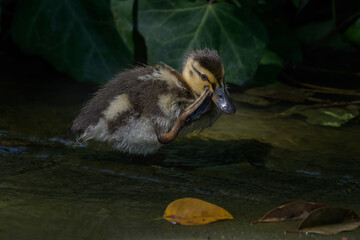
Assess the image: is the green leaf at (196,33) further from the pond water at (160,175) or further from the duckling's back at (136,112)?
the duckling's back at (136,112)

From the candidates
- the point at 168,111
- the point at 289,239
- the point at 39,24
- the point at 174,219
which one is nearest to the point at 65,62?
the point at 39,24

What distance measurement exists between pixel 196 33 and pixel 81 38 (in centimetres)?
81

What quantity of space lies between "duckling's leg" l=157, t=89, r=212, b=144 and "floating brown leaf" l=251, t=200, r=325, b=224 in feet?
2.66

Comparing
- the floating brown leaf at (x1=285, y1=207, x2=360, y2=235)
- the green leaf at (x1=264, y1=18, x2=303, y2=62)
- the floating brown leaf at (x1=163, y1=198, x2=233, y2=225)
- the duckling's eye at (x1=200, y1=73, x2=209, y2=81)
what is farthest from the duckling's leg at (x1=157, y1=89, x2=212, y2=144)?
the green leaf at (x1=264, y1=18, x2=303, y2=62)

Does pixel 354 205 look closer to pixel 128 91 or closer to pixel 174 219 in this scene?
pixel 174 219

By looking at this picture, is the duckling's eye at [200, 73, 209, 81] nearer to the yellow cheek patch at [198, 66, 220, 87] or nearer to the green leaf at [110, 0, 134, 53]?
the yellow cheek patch at [198, 66, 220, 87]

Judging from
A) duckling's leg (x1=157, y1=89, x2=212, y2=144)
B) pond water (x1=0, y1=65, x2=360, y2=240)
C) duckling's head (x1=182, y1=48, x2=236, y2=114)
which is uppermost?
duckling's head (x1=182, y1=48, x2=236, y2=114)

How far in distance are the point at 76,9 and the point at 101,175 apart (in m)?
1.73

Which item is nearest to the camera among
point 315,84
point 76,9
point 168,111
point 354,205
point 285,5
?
point 354,205

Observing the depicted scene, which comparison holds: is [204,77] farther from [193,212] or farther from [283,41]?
[283,41]

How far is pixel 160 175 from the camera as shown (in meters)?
2.75

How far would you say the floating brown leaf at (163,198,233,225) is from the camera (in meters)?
2.15

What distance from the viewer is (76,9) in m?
4.04

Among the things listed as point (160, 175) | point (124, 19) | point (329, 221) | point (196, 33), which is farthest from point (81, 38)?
point (329, 221)
